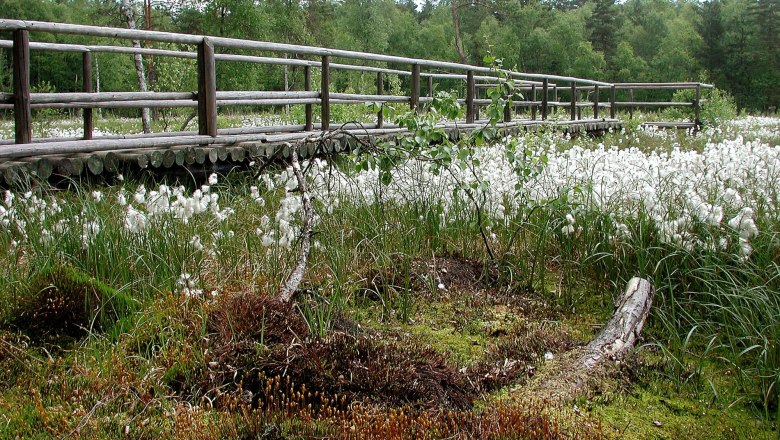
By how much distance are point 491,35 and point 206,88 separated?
223 ft

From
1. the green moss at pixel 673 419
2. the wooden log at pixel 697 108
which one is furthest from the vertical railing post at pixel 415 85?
the wooden log at pixel 697 108

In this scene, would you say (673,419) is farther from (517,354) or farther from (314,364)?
(314,364)

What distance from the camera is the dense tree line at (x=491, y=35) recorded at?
3634cm

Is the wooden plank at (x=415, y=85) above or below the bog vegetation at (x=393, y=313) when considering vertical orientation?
above

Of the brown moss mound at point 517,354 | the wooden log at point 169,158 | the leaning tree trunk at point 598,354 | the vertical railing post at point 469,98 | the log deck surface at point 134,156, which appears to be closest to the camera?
the leaning tree trunk at point 598,354

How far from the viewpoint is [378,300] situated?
502 centimetres

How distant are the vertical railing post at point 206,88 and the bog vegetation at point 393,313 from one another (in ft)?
6.40

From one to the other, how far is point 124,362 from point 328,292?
1.51 meters

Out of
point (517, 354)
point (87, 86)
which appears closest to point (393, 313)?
point (517, 354)

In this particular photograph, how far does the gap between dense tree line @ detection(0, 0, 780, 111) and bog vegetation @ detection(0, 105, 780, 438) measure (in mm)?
14876

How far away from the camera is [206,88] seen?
7797 millimetres

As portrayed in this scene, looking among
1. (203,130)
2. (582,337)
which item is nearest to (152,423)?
(582,337)

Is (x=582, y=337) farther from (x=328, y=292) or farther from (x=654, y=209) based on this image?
(x=328, y=292)

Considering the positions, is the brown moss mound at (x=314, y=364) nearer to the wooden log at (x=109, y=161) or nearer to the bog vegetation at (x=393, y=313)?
the bog vegetation at (x=393, y=313)
